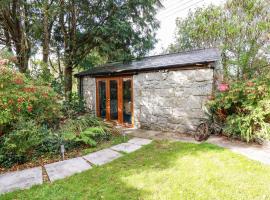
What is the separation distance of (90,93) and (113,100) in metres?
2.01

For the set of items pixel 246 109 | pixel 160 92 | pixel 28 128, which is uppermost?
pixel 160 92

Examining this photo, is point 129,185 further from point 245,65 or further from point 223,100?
point 245,65

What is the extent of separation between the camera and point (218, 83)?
598 centimetres

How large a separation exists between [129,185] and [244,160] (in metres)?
2.48

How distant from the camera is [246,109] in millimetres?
5082

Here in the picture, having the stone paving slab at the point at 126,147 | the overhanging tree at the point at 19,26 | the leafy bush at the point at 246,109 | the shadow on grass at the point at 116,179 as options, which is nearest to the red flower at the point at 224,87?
the leafy bush at the point at 246,109

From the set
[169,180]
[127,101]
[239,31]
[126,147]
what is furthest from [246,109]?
[239,31]

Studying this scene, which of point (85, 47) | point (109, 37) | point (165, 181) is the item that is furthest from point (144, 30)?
point (165, 181)

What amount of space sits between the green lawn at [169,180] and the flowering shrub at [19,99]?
216cm

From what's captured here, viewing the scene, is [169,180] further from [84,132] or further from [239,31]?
[239,31]

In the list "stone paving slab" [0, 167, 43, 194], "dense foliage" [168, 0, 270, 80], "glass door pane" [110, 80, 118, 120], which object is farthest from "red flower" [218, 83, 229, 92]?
"stone paving slab" [0, 167, 43, 194]

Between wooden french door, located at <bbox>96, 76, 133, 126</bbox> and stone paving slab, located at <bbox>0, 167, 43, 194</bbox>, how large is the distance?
4.54 metres

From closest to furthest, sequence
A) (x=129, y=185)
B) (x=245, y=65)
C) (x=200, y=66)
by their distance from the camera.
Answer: (x=129, y=185) → (x=200, y=66) → (x=245, y=65)

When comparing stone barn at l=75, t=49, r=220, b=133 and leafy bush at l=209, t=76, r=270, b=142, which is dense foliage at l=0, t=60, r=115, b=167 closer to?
stone barn at l=75, t=49, r=220, b=133
